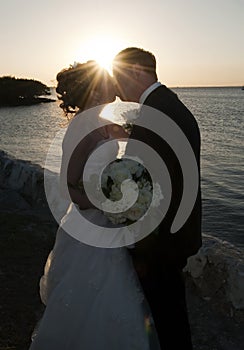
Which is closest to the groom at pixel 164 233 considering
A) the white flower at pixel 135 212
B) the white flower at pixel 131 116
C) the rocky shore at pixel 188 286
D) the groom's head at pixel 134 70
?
the groom's head at pixel 134 70

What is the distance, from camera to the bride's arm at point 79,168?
161 inches

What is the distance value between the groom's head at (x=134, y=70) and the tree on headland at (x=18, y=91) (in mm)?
94796

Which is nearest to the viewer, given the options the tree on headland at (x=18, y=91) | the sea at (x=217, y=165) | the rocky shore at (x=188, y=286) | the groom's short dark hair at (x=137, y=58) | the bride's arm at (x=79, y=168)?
the groom's short dark hair at (x=137, y=58)

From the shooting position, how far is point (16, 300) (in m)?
6.16

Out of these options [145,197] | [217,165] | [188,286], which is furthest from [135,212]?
[217,165]

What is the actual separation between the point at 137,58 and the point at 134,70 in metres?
0.11

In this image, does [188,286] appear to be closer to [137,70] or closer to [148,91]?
[148,91]

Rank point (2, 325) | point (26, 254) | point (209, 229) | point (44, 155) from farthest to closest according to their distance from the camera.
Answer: point (44, 155)
point (209, 229)
point (26, 254)
point (2, 325)

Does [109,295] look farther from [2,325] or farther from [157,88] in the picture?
[2,325]

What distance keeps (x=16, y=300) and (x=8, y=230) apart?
280cm

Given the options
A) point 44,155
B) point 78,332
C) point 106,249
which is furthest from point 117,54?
point 44,155

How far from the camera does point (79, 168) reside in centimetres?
411

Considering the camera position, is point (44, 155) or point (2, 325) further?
point (44, 155)

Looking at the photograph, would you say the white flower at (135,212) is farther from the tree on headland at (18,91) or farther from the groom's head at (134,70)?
the tree on headland at (18,91)
